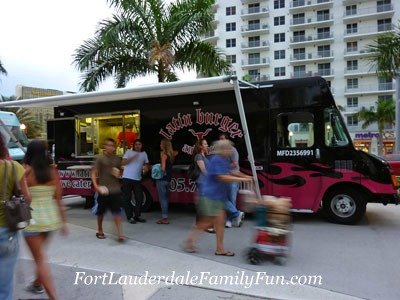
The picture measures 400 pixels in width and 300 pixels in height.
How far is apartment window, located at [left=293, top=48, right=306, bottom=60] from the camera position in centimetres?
6881

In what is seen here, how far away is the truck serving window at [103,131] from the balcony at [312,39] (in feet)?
207

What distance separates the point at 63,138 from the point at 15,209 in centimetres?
776

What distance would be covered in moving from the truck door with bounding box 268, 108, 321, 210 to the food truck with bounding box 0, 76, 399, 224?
0.06 ft

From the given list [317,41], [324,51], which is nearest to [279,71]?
[317,41]

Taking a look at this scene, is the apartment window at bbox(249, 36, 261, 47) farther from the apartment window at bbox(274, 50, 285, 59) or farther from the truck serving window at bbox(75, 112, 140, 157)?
the truck serving window at bbox(75, 112, 140, 157)

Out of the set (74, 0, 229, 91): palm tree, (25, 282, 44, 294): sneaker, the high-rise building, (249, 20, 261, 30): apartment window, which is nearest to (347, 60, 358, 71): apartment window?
the high-rise building

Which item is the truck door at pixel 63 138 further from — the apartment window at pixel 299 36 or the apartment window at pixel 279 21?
the apartment window at pixel 279 21

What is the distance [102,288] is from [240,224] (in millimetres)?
3916

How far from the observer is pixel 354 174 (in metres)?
8.14

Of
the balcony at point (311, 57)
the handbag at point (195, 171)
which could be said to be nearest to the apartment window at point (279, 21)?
the balcony at point (311, 57)

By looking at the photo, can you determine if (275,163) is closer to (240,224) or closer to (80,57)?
(240,224)

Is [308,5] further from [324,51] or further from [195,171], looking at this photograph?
[195,171]

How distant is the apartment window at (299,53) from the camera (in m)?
68.8

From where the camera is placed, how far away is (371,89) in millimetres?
62844
